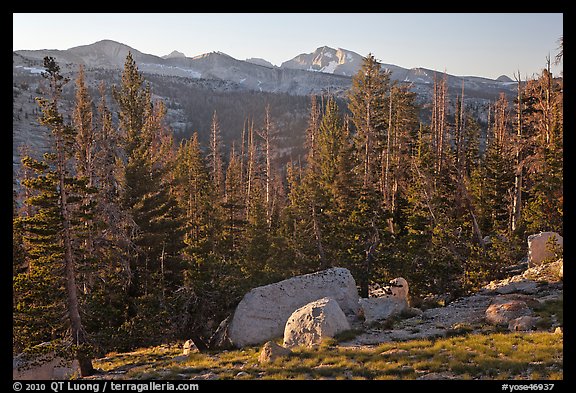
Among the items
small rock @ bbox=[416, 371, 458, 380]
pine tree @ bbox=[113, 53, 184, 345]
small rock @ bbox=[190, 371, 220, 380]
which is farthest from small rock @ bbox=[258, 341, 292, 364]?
pine tree @ bbox=[113, 53, 184, 345]

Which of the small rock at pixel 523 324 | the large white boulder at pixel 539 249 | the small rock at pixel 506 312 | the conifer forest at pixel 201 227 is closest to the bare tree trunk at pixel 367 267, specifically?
the conifer forest at pixel 201 227

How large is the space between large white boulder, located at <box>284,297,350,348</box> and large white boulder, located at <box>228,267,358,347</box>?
2843mm

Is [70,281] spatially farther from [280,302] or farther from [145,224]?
[280,302]

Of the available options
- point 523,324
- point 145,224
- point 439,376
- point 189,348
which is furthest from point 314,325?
point 145,224

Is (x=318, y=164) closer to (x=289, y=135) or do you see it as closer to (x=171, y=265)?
(x=171, y=265)

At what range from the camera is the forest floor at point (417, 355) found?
11.0 metres

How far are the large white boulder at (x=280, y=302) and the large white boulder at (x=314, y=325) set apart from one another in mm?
2843

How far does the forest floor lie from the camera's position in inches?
433

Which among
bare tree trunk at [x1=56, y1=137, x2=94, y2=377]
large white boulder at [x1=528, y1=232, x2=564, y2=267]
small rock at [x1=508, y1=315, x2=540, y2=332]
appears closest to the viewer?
small rock at [x1=508, y1=315, x2=540, y2=332]

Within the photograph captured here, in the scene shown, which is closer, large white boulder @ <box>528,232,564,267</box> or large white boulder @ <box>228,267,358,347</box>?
large white boulder @ <box>228,267,358,347</box>

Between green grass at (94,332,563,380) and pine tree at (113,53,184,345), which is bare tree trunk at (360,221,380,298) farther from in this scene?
pine tree at (113,53,184,345)
